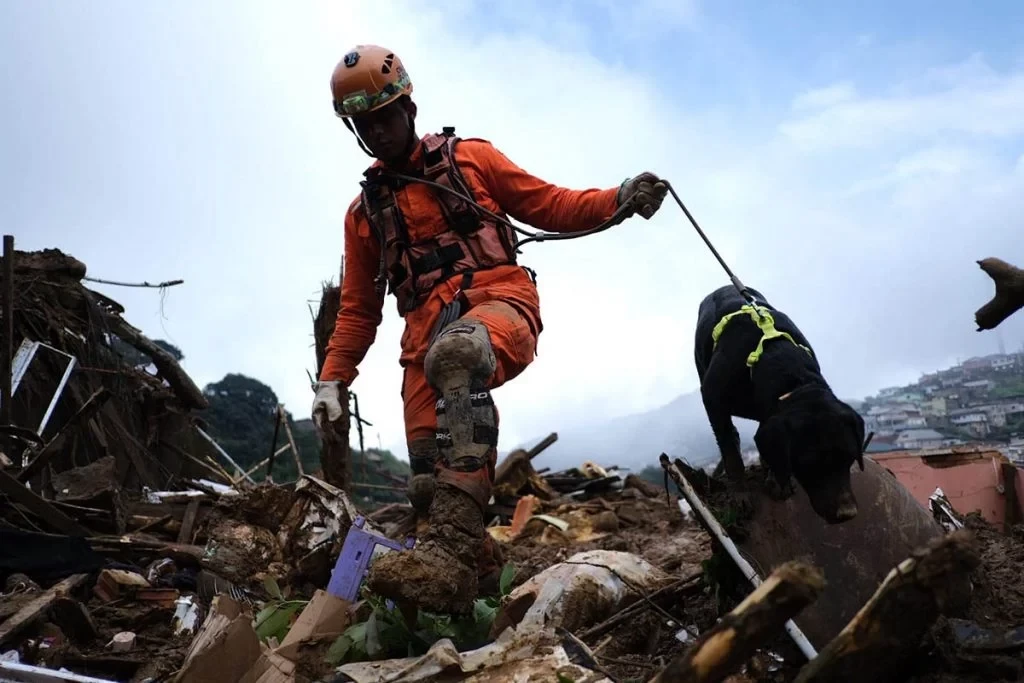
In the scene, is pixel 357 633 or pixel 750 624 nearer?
pixel 750 624

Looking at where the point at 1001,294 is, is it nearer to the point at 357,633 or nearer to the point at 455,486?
the point at 455,486

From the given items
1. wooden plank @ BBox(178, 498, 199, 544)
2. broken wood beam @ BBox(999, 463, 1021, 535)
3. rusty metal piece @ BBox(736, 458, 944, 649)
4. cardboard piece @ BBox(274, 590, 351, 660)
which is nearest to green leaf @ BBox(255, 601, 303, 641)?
cardboard piece @ BBox(274, 590, 351, 660)

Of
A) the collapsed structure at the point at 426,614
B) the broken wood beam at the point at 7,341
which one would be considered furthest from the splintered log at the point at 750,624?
the broken wood beam at the point at 7,341

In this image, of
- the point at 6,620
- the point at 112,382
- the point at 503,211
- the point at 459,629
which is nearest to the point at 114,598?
the point at 6,620

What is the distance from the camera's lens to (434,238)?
12.5 ft

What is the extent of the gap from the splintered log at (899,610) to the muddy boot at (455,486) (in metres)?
1.21

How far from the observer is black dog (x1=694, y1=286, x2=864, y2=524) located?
2895 millimetres

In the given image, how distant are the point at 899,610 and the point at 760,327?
201 cm

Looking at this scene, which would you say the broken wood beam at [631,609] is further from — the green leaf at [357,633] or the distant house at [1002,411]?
the distant house at [1002,411]

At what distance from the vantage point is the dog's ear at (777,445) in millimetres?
3037

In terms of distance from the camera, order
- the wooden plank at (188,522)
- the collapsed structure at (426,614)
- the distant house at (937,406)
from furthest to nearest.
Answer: the wooden plank at (188,522), the distant house at (937,406), the collapsed structure at (426,614)

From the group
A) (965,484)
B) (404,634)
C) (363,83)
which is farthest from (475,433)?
(965,484)

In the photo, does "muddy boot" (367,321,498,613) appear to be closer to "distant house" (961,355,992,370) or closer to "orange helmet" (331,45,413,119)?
"orange helmet" (331,45,413,119)

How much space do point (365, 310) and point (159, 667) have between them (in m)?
1.80
